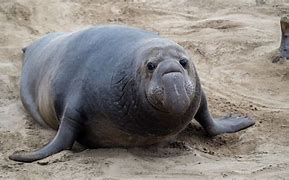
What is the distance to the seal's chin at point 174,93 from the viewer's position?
3.54 metres

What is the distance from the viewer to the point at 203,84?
6.13m

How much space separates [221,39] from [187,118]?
3764 mm

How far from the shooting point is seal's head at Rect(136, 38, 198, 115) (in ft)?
11.7

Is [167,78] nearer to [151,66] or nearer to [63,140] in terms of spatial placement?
[151,66]

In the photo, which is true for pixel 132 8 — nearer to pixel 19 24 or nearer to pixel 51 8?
pixel 51 8

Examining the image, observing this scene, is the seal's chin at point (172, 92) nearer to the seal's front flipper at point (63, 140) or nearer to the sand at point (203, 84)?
the sand at point (203, 84)

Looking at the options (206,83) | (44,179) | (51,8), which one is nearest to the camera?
(44,179)

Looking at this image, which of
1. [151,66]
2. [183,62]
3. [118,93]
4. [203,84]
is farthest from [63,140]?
[203,84]

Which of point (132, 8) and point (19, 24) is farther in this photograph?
point (132, 8)

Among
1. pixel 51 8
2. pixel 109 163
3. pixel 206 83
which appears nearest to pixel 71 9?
pixel 51 8

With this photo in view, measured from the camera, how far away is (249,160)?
4207 mm

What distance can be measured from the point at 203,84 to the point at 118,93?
2.24 m

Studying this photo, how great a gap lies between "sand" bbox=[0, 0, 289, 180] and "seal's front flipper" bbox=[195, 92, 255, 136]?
60 millimetres

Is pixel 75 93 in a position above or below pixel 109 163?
above
